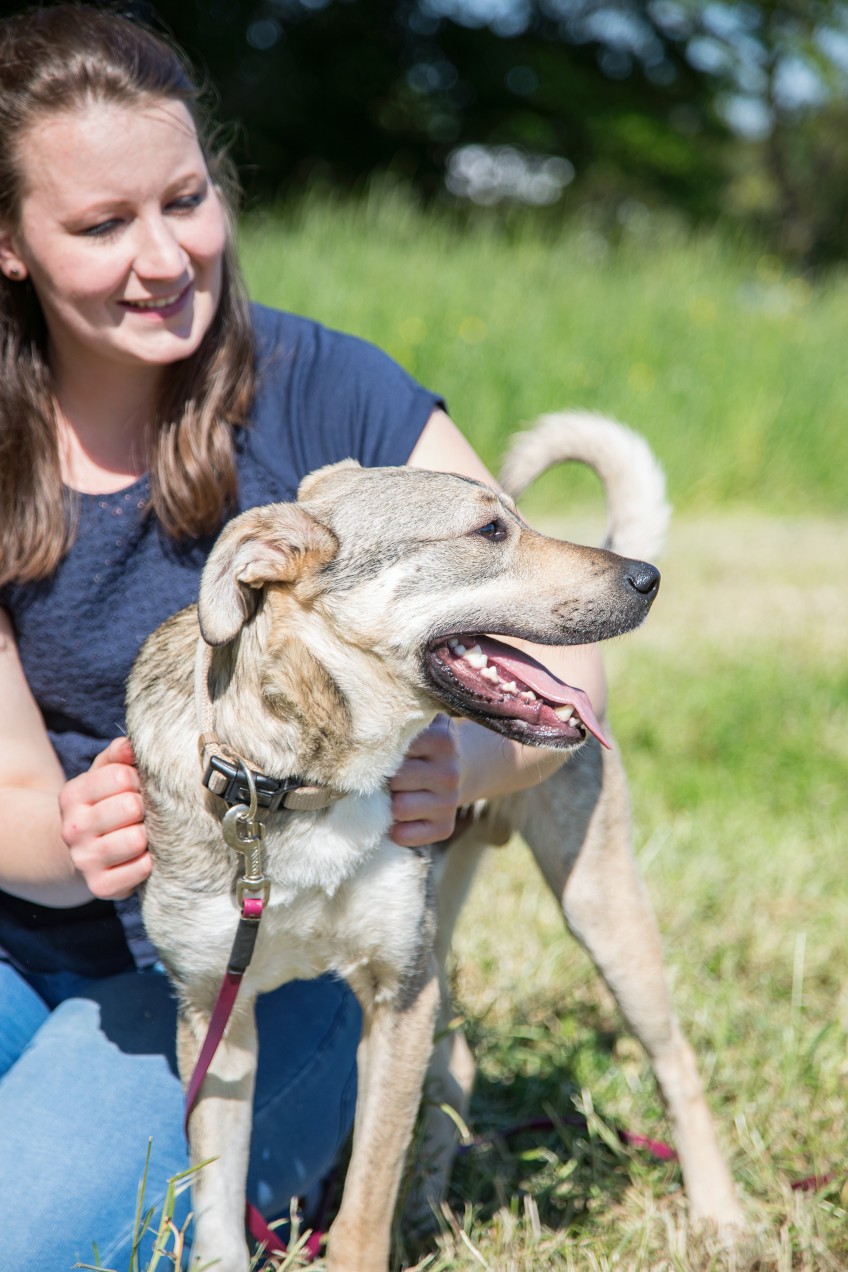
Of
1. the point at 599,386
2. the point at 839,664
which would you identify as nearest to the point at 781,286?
the point at 599,386

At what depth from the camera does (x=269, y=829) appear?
2117mm

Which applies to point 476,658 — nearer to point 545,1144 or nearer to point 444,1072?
point 444,1072

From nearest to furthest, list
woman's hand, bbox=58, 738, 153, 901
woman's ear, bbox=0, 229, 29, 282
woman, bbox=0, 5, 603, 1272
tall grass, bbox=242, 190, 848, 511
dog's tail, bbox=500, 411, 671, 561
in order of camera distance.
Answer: woman's hand, bbox=58, 738, 153, 901, woman, bbox=0, 5, 603, 1272, woman's ear, bbox=0, 229, 29, 282, dog's tail, bbox=500, 411, 671, 561, tall grass, bbox=242, 190, 848, 511

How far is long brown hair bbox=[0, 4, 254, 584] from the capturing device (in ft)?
7.79

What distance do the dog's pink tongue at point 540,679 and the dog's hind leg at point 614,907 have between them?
339mm

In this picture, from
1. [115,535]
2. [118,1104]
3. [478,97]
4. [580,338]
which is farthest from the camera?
[478,97]

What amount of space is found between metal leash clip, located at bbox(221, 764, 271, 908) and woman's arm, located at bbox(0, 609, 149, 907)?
0.23 m

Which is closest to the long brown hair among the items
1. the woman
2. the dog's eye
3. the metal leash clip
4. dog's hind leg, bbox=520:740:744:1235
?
the woman

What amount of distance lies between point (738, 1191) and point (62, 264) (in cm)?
230

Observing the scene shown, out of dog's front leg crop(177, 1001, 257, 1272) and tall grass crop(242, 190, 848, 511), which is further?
tall grass crop(242, 190, 848, 511)

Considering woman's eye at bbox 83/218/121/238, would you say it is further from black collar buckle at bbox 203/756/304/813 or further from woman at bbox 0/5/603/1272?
black collar buckle at bbox 203/756/304/813

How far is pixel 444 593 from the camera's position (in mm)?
2191

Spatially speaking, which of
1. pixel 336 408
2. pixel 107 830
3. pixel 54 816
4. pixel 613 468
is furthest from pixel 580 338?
pixel 107 830

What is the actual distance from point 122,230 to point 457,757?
1206 mm
